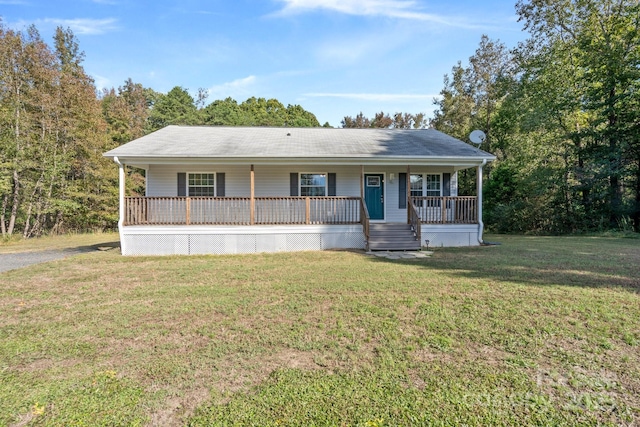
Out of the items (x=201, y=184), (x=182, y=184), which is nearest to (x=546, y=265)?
(x=201, y=184)

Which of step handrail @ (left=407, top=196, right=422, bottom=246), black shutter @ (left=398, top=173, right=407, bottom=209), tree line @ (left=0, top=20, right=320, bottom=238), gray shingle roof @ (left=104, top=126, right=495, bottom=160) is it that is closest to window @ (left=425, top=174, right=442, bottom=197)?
black shutter @ (left=398, top=173, right=407, bottom=209)

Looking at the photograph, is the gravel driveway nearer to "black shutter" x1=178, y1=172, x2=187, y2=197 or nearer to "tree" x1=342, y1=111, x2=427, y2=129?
"black shutter" x1=178, y1=172, x2=187, y2=197

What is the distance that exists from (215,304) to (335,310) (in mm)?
1808

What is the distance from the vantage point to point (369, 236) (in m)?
10.2

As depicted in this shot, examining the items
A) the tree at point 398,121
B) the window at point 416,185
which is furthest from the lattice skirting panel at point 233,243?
the tree at point 398,121

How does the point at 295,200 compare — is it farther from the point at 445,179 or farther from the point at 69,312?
the point at 69,312

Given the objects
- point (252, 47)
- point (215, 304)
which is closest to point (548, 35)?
point (252, 47)

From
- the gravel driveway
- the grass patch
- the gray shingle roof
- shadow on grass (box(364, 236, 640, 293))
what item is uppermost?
the gray shingle roof

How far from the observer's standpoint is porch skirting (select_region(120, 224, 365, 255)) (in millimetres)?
10125

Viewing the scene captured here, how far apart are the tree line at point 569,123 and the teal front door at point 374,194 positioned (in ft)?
32.8

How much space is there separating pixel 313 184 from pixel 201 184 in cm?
412

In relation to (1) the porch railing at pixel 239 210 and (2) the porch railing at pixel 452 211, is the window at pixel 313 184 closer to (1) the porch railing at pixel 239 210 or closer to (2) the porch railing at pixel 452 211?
(1) the porch railing at pixel 239 210

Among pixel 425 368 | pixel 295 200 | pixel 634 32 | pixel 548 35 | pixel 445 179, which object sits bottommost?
pixel 425 368

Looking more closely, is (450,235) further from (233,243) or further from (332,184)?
(233,243)
